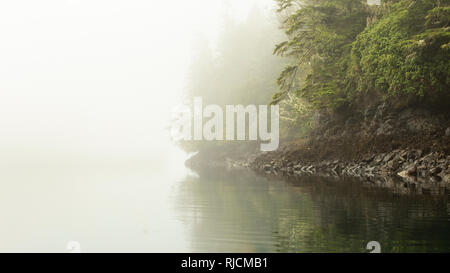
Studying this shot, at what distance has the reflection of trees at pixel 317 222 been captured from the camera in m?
7.43

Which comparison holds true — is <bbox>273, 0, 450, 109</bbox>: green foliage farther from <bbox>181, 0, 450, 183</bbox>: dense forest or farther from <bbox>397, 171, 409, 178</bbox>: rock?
<bbox>397, 171, 409, 178</bbox>: rock

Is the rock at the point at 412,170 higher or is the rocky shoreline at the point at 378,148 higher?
the rocky shoreline at the point at 378,148

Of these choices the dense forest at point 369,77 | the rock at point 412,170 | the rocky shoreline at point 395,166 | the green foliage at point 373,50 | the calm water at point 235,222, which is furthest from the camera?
the dense forest at point 369,77

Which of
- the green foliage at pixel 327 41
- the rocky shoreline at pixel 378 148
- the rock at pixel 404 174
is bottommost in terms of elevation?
the rock at pixel 404 174

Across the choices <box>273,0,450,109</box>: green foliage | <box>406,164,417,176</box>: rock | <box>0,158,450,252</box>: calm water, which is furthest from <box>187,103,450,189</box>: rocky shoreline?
<box>0,158,450,252</box>: calm water

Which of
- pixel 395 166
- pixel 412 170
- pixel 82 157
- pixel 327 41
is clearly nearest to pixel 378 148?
pixel 395 166

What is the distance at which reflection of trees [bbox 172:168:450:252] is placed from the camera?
7.43 metres

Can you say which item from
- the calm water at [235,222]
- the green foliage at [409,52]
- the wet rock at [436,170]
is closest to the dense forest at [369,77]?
the green foliage at [409,52]

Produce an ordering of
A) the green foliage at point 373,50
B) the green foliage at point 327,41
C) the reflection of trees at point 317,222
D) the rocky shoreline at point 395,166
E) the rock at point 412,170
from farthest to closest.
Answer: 1. the green foliage at point 327,41
2. the green foliage at point 373,50
3. the rock at point 412,170
4. the rocky shoreline at point 395,166
5. the reflection of trees at point 317,222

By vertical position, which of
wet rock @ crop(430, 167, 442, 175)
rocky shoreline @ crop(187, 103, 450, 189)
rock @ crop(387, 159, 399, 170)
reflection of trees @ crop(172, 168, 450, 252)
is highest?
rocky shoreline @ crop(187, 103, 450, 189)

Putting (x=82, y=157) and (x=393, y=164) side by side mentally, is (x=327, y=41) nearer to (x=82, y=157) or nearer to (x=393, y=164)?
(x=393, y=164)

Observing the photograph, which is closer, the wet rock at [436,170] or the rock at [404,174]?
the wet rock at [436,170]

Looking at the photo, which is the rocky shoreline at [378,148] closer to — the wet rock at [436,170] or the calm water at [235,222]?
the wet rock at [436,170]

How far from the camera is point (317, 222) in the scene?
9.58 metres
